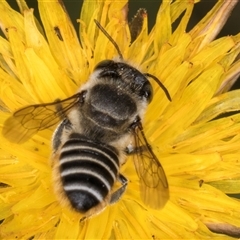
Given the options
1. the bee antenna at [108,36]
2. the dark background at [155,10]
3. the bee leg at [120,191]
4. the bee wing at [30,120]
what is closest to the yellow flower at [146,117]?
the bee antenna at [108,36]

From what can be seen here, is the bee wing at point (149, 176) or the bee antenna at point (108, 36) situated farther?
the bee antenna at point (108, 36)

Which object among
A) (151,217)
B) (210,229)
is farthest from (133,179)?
(210,229)

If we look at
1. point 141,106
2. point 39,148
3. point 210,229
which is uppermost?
point 141,106

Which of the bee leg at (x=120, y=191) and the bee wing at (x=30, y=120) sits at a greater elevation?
the bee wing at (x=30, y=120)

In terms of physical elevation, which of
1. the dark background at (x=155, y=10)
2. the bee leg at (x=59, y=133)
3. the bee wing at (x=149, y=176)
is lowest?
the dark background at (x=155, y=10)

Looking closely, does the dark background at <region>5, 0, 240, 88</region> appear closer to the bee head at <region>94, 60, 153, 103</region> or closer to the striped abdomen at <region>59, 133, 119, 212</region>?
the bee head at <region>94, 60, 153, 103</region>

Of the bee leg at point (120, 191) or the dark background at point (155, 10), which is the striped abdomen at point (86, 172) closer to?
the bee leg at point (120, 191)

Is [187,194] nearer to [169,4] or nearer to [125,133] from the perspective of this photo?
[125,133]
